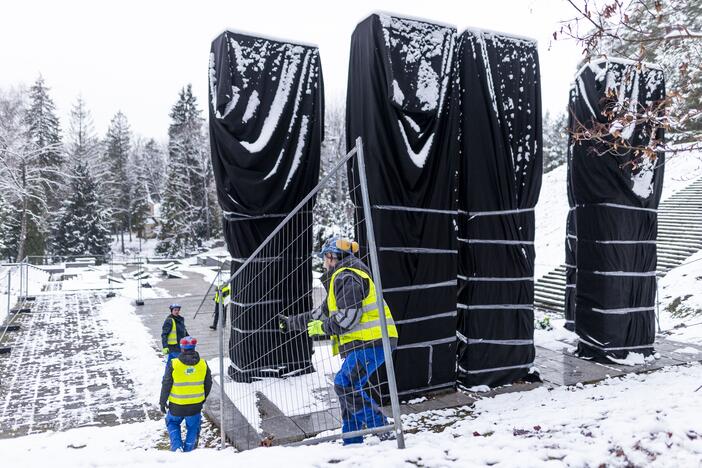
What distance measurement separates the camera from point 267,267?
7004 millimetres

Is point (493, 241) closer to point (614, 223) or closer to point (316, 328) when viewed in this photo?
point (614, 223)

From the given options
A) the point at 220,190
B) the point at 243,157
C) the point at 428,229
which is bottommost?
the point at 428,229

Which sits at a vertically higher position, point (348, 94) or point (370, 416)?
point (348, 94)

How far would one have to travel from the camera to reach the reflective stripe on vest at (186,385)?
5.37 meters

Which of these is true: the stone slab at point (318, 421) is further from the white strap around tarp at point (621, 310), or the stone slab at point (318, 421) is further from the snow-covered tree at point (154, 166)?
the snow-covered tree at point (154, 166)

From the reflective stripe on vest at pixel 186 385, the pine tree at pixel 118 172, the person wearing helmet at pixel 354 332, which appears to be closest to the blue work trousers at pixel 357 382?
the person wearing helmet at pixel 354 332

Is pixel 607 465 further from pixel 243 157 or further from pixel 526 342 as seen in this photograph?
pixel 243 157

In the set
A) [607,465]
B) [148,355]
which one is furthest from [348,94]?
[148,355]

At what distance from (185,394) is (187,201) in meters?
35.3

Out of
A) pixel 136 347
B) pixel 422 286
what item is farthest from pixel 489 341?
pixel 136 347

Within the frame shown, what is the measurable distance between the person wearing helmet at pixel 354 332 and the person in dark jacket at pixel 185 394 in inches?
71.0

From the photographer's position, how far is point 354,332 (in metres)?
4.31

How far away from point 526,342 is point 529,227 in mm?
1598

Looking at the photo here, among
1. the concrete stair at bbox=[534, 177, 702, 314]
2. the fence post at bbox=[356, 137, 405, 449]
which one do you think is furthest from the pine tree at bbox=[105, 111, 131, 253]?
the fence post at bbox=[356, 137, 405, 449]
